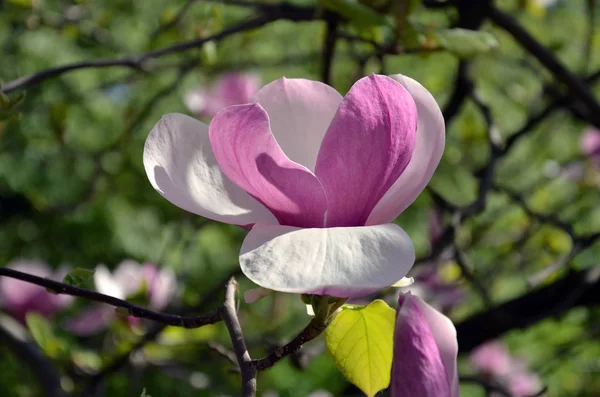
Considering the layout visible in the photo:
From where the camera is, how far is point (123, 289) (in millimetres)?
1573

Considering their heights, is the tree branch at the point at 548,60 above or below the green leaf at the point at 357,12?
below

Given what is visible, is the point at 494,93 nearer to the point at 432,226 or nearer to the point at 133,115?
the point at 432,226

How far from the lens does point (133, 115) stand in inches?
78.1

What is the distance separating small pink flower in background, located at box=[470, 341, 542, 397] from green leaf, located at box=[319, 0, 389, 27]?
1.31 m

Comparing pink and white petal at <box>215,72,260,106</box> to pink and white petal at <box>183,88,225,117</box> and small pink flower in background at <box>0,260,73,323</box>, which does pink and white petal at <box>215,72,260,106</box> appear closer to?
pink and white petal at <box>183,88,225,117</box>

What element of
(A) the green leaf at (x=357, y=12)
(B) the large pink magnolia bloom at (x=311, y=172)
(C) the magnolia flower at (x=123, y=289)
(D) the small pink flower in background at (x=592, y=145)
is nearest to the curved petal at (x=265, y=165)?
(B) the large pink magnolia bloom at (x=311, y=172)

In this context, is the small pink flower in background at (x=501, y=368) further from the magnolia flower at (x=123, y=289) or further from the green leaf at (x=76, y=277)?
the green leaf at (x=76, y=277)

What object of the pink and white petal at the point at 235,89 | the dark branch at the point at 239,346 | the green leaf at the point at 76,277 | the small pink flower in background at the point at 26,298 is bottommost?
the small pink flower in background at the point at 26,298

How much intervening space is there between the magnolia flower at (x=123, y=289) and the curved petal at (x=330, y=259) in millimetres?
875

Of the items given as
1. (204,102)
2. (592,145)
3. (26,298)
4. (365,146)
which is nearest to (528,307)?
(592,145)

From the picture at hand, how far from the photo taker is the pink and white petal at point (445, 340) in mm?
502

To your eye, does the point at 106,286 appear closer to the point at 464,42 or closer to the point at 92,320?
the point at 92,320

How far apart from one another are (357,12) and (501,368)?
1439 millimetres

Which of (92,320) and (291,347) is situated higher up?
(291,347)
